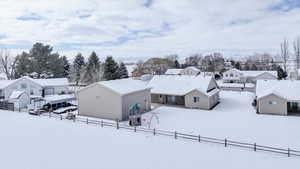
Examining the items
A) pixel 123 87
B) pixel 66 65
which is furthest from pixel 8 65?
pixel 123 87

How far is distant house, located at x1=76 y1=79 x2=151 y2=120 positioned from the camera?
70.9ft

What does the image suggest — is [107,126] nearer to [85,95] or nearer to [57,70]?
[85,95]

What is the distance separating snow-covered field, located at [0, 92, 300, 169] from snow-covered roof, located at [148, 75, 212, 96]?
23.4 ft

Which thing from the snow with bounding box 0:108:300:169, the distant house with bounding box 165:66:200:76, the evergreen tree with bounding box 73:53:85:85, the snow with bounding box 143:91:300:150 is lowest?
Answer: the snow with bounding box 0:108:300:169

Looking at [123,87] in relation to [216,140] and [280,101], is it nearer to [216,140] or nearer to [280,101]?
[216,140]

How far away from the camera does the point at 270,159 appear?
11.9 m

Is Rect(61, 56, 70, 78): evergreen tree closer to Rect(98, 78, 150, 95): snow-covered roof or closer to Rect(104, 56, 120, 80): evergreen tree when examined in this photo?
Rect(104, 56, 120, 80): evergreen tree

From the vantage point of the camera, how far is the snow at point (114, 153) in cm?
1127

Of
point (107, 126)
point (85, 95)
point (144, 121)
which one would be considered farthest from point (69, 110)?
point (144, 121)

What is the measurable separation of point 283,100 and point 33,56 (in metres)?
50.9

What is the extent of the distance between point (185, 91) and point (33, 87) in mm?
Answer: 25828

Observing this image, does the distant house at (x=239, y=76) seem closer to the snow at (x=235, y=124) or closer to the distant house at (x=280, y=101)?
the distant house at (x=280, y=101)

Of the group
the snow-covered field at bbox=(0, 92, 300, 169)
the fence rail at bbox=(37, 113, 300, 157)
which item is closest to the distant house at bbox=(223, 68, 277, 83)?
the snow-covered field at bbox=(0, 92, 300, 169)

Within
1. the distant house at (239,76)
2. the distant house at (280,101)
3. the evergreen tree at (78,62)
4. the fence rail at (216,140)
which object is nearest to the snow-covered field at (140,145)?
the fence rail at (216,140)
